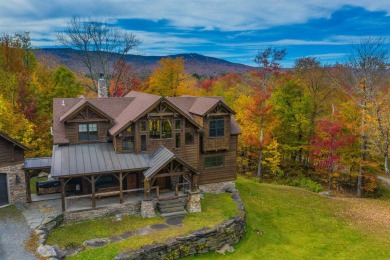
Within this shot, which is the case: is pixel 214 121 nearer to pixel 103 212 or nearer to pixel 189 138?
pixel 189 138

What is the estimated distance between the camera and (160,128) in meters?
20.2

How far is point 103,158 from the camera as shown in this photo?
18.8 metres

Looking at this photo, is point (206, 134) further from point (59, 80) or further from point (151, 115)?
point (59, 80)

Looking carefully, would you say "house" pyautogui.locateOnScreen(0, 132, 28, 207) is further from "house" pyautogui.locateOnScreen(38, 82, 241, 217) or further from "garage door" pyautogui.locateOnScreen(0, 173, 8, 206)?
"house" pyautogui.locateOnScreen(38, 82, 241, 217)

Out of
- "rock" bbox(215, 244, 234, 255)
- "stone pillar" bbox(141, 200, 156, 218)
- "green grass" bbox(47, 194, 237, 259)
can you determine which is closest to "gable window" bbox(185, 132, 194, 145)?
"green grass" bbox(47, 194, 237, 259)

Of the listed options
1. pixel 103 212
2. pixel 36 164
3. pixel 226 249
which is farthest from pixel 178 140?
pixel 36 164

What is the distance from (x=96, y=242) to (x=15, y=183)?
308 inches

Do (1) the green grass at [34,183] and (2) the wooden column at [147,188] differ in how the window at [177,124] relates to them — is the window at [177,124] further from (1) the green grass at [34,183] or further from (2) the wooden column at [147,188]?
(1) the green grass at [34,183]

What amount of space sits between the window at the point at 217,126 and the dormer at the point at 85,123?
6.88m

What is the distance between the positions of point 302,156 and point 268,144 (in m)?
8.13

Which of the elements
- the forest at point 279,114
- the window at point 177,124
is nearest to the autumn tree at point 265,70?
the forest at point 279,114

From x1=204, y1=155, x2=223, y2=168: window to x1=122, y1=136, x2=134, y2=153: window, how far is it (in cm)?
562

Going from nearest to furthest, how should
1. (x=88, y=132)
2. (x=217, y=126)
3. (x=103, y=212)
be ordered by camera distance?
(x=103, y=212) < (x=88, y=132) < (x=217, y=126)

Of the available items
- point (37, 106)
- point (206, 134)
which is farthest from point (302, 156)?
point (37, 106)
